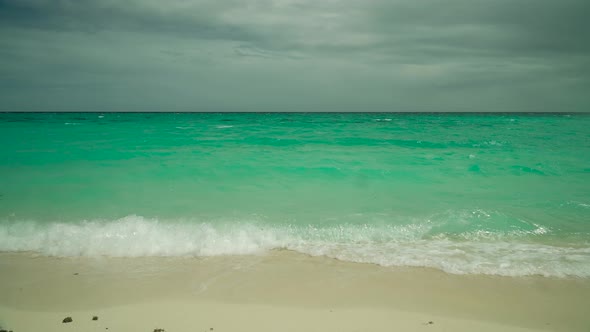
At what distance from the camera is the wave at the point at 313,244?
5.05m

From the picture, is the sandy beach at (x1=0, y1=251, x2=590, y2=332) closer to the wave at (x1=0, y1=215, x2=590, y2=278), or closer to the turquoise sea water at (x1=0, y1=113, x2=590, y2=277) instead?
the wave at (x1=0, y1=215, x2=590, y2=278)

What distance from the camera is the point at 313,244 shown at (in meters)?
5.87

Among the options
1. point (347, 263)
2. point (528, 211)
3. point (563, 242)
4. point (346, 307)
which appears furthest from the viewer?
point (528, 211)

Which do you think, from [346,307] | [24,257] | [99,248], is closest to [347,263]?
[346,307]

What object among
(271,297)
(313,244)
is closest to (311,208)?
(313,244)

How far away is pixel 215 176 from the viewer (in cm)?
1163

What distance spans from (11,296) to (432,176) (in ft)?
38.8

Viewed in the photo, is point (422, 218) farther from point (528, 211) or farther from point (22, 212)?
point (22, 212)

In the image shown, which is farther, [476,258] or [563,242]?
[563,242]

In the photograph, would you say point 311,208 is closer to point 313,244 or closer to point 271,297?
point 313,244

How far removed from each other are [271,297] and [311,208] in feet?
13.7

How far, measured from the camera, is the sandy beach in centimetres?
359

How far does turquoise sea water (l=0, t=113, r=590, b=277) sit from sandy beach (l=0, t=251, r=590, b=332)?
43 centimetres

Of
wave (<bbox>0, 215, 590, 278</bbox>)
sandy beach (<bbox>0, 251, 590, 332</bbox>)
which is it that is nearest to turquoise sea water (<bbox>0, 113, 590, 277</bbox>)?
wave (<bbox>0, 215, 590, 278</bbox>)
